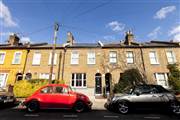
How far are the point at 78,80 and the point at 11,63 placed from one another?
381 inches

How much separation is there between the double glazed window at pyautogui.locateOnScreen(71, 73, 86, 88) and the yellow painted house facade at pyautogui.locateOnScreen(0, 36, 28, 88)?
7.05 meters

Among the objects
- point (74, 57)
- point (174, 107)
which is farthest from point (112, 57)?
point (174, 107)

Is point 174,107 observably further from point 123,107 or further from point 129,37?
point 129,37

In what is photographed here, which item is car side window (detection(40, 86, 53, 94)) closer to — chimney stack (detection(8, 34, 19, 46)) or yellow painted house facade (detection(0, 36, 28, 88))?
yellow painted house facade (detection(0, 36, 28, 88))

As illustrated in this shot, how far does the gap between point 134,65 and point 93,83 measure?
5.97 meters

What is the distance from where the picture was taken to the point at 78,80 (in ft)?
60.4

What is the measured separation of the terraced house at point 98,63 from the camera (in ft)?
59.8

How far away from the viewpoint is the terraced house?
1822cm

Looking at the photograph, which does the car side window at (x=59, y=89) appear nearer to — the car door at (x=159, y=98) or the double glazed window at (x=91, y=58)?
the car door at (x=159, y=98)

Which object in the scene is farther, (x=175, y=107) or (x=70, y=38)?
(x=70, y=38)

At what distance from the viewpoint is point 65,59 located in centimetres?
1933

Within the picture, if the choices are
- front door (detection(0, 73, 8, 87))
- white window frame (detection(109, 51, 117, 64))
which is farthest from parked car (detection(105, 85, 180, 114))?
front door (detection(0, 73, 8, 87))

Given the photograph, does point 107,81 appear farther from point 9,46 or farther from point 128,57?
point 9,46

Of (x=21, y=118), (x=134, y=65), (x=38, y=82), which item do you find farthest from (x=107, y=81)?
(x=21, y=118)
